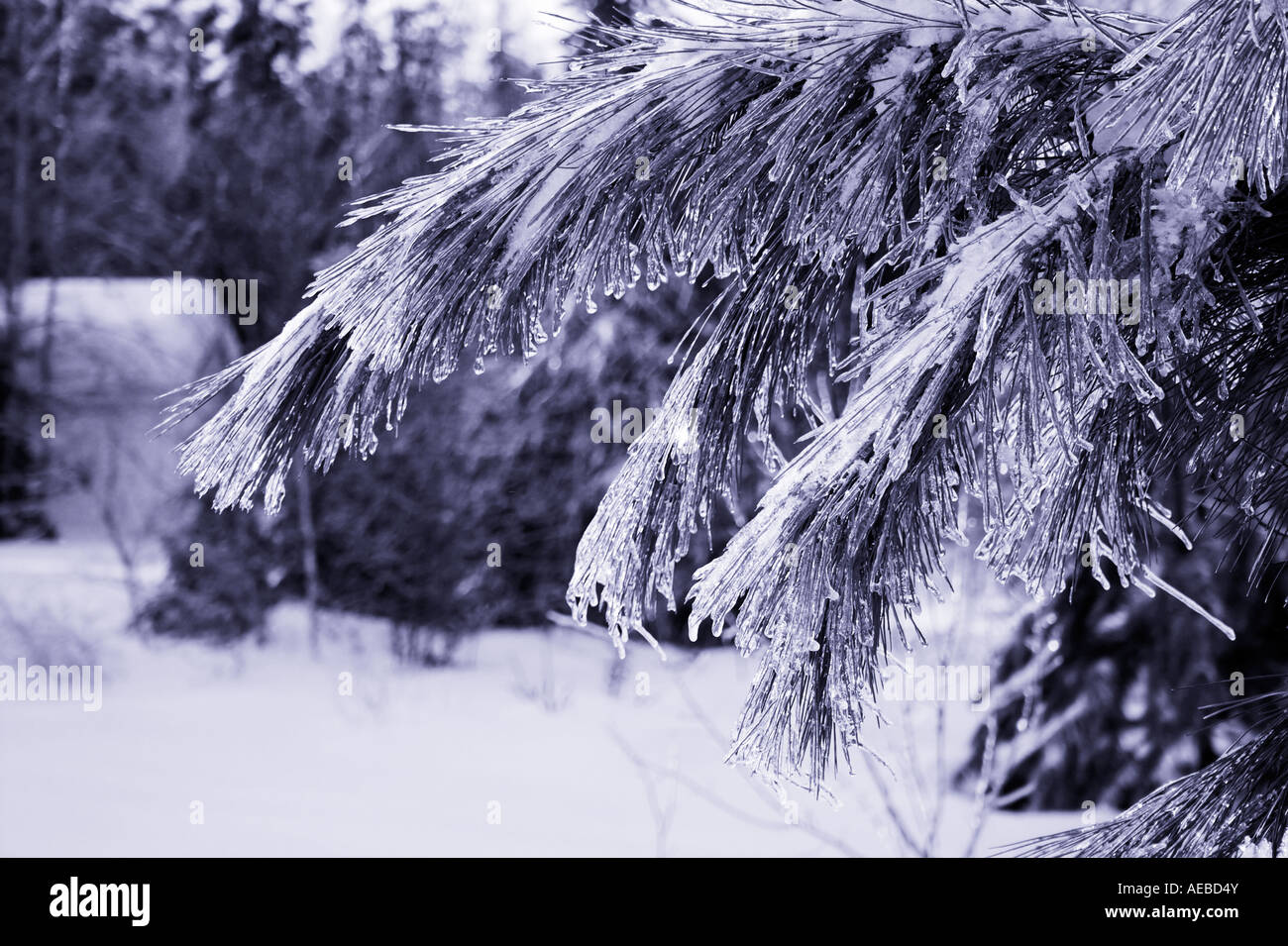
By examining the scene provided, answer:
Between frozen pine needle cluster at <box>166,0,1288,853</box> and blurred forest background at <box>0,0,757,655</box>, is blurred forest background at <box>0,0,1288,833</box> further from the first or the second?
frozen pine needle cluster at <box>166,0,1288,853</box>

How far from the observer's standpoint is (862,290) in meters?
1.67

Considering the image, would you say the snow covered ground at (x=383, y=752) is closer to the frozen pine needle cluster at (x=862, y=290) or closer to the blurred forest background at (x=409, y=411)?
the blurred forest background at (x=409, y=411)

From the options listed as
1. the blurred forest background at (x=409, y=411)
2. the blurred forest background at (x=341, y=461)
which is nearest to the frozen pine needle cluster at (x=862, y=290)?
the blurred forest background at (x=341, y=461)

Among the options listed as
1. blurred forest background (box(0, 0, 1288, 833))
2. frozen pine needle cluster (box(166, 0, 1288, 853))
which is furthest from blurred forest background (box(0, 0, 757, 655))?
frozen pine needle cluster (box(166, 0, 1288, 853))

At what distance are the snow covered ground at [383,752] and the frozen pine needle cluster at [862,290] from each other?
12.9 feet

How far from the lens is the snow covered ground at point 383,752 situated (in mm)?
7242

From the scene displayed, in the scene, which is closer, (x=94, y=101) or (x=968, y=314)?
(x=968, y=314)

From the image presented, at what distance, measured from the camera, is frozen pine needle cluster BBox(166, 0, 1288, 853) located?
138 centimetres

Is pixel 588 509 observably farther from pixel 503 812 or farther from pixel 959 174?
pixel 959 174

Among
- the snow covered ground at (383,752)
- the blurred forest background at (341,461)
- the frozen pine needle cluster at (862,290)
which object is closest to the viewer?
the frozen pine needle cluster at (862,290)
